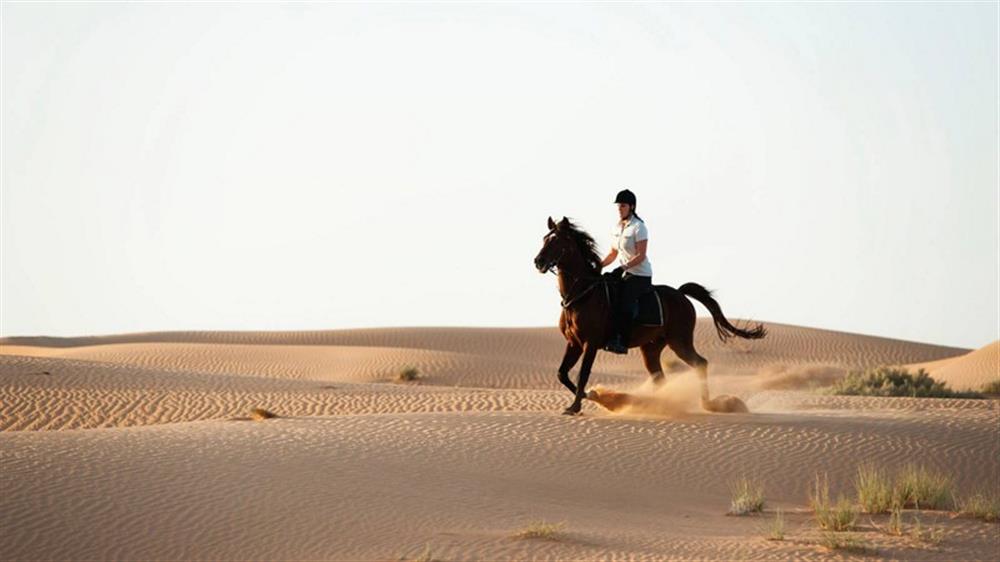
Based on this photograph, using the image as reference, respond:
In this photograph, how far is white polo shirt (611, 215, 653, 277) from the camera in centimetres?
1589

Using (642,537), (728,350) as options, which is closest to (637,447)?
(642,537)

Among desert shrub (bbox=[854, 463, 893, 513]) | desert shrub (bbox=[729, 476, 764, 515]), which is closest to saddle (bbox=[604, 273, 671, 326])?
desert shrub (bbox=[729, 476, 764, 515])

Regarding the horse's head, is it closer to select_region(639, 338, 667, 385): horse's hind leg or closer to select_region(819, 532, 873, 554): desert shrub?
select_region(639, 338, 667, 385): horse's hind leg

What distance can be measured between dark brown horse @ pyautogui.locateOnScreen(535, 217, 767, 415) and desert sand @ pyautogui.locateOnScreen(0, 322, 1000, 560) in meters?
0.88

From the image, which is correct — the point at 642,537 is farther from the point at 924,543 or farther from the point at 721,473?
the point at 721,473

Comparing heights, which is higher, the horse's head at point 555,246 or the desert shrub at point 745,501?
the horse's head at point 555,246

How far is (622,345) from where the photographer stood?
16.1 m

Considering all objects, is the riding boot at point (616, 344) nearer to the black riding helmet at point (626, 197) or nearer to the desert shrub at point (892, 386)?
the black riding helmet at point (626, 197)

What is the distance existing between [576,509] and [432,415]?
17.7 feet

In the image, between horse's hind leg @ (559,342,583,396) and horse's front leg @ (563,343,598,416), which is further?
horse's hind leg @ (559,342,583,396)

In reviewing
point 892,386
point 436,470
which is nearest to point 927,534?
point 436,470

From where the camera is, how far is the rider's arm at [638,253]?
16.0m

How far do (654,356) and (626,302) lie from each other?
137 centimetres

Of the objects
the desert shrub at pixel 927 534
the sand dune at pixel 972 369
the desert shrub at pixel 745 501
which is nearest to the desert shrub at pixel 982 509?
the desert shrub at pixel 927 534
